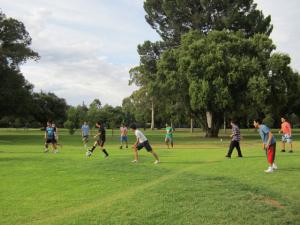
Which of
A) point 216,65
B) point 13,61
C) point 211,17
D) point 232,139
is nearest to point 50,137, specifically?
point 232,139

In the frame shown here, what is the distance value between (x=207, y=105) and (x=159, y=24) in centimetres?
1895

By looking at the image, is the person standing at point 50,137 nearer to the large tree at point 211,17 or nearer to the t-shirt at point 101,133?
the t-shirt at point 101,133

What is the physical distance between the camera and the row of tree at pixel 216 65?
158ft

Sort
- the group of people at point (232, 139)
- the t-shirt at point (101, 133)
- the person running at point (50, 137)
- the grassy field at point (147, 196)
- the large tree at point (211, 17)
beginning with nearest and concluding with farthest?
the grassy field at point (147, 196) → the group of people at point (232, 139) → the t-shirt at point (101, 133) → the person running at point (50, 137) → the large tree at point (211, 17)

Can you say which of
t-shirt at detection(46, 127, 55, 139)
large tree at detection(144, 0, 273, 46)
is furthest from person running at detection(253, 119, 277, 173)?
large tree at detection(144, 0, 273, 46)

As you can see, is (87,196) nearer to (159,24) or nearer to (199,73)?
(199,73)

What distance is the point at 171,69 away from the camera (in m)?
54.1

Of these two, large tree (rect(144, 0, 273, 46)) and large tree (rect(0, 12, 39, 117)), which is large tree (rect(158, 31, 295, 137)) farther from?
large tree (rect(0, 12, 39, 117))

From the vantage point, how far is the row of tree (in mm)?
48031

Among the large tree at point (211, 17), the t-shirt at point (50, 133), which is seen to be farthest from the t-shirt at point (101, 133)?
the large tree at point (211, 17)

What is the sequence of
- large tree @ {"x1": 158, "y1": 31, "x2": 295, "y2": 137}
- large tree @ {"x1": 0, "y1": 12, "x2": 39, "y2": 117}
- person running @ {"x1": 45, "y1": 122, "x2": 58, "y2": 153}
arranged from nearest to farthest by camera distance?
1. person running @ {"x1": 45, "y1": 122, "x2": 58, "y2": 153}
2. large tree @ {"x1": 158, "y1": 31, "x2": 295, "y2": 137}
3. large tree @ {"x1": 0, "y1": 12, "x2": 39, "y2": 117}

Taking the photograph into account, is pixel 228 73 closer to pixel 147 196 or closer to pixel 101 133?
pixel 101 133

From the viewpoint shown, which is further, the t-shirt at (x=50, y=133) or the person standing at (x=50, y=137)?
the t-shirt at (x=50, y=133)

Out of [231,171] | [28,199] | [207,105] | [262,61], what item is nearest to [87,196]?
[28,199]
